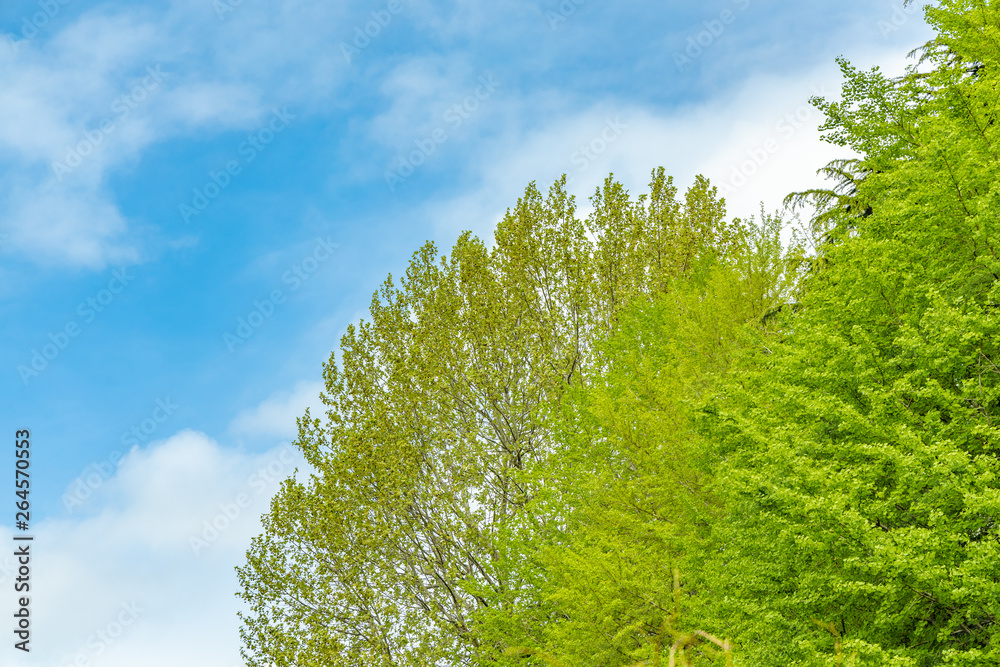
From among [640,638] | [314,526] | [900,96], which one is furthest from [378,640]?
[900,96]

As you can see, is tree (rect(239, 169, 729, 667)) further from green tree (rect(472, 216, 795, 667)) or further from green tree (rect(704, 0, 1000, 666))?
green tree (rect(704, 0, 1000, 666))

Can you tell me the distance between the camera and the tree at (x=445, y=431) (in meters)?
21.2

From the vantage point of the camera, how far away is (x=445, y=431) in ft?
74.4

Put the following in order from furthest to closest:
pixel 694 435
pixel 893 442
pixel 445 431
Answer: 1. pixel 445 431
2. pixel 694 435
3. pixel 893 442

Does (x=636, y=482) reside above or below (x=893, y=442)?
above

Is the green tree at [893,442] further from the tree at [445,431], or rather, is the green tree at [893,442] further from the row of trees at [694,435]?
the tree at [445,431]

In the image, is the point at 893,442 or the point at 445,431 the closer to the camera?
the point at 893,442

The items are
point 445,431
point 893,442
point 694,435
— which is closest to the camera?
point 893,442

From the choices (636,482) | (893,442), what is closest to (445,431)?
(636,482)

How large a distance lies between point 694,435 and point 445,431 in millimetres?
8852

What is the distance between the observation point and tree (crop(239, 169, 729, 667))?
835 inches

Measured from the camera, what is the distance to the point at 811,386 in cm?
1187

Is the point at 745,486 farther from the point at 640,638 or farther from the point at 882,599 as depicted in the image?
the point at 640,638

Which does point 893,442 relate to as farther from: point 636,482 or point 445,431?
point 445,431
